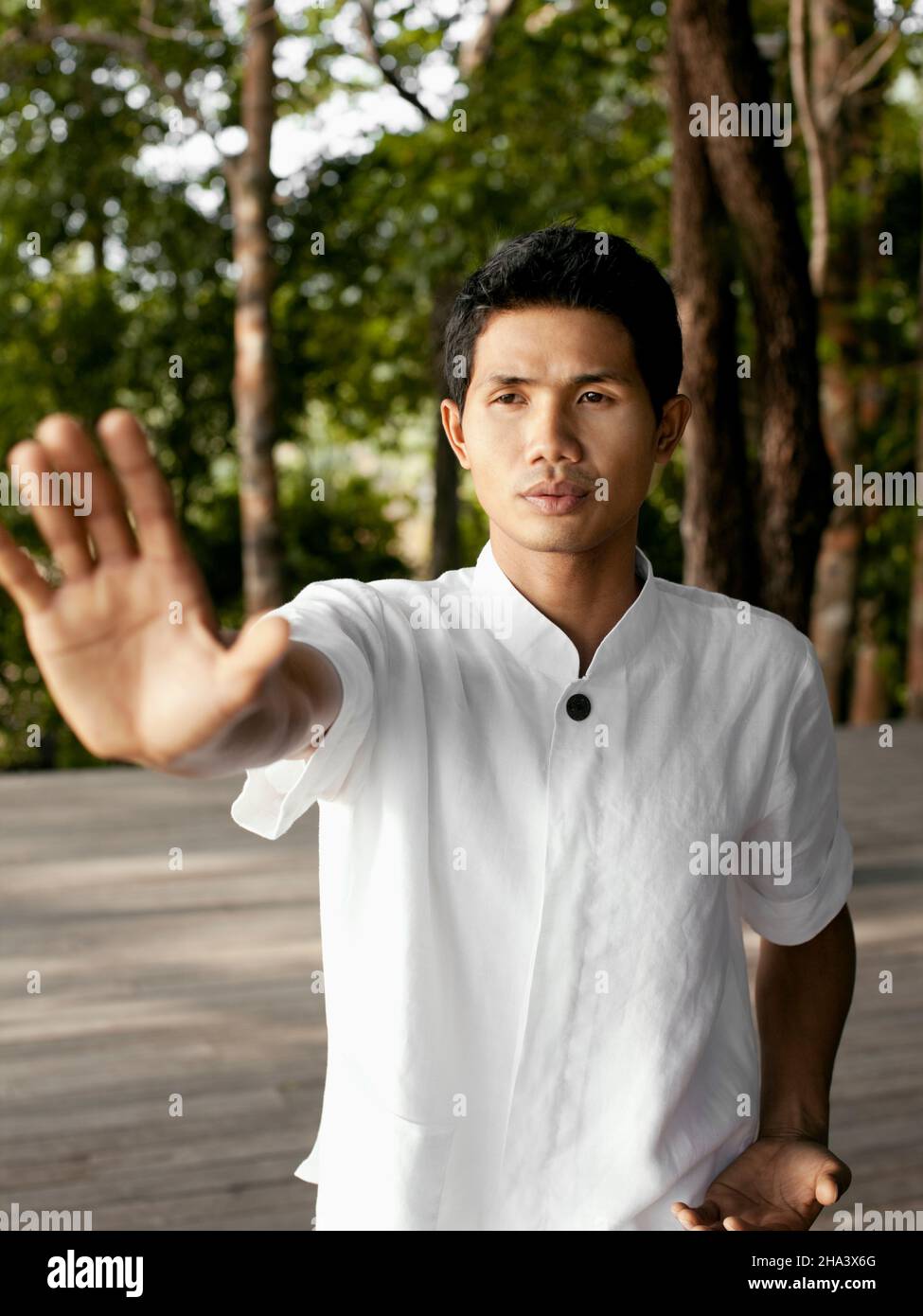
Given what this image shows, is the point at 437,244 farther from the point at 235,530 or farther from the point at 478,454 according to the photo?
the point at 478,454

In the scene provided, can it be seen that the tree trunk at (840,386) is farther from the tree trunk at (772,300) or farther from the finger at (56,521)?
the finger at (56,521)

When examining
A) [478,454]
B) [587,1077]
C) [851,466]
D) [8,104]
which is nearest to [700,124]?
[478,454]

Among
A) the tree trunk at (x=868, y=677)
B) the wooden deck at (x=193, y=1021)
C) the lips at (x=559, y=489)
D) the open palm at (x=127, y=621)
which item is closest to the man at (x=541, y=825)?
the lips at (x=559, y=489)

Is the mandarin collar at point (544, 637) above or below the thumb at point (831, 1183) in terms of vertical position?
above

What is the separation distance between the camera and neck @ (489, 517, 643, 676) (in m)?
1.04

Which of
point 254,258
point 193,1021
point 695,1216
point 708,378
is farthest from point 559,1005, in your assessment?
point 254,258

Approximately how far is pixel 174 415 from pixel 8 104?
1.97 m

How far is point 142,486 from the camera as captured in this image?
754mm

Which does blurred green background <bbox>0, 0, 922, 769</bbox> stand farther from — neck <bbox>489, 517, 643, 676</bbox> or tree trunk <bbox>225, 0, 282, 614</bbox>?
A: neck <bbox>489, 517, 643, 676</bbox>

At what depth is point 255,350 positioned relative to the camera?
21.6 ft

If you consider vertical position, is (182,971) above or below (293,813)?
below

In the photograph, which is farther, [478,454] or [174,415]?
[174,415]

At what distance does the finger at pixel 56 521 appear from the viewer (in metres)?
0.75

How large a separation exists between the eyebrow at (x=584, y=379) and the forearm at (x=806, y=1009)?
1.60ft
